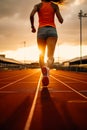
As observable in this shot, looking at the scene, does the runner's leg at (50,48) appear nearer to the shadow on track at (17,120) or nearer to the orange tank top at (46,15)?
the orange tank top at (46,15)

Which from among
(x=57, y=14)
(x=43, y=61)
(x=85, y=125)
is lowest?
(x=85, y=125)

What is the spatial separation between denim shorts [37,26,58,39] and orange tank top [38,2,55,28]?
0.37 ft

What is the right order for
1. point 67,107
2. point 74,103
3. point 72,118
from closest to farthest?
point 72,118
point 67,107
point 74,103

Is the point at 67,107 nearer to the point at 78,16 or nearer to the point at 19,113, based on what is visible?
the point at 19,113

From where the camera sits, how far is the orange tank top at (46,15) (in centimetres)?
869

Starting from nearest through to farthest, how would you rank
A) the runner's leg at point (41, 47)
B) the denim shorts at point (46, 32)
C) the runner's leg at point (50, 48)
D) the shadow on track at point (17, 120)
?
the shadow on track at point (17, 120)
the denim shorts at point (46, 32)
the runner's leg at point (50, 48)
the runner's leg at point (41, 47)

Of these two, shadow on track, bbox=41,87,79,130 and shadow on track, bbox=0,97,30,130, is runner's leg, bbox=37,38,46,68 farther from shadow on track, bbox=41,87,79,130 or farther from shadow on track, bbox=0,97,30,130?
shadow on track, bbox=0,97,30,130

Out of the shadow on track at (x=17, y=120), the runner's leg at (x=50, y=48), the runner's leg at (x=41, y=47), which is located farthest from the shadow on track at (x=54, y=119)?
the runner's leg at (x=41, y=47)

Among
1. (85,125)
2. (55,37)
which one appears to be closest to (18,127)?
(85,125)

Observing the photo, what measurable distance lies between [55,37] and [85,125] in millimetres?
4989

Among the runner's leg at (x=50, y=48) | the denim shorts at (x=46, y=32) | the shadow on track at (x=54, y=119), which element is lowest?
the shadow on track at (x=54, y=119)

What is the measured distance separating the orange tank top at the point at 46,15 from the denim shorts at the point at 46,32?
0.11 m

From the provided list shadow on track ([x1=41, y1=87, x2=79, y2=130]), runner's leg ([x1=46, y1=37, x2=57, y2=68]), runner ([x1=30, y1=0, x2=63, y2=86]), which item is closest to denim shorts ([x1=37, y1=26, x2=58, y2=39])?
runner ([x1=30, y1=0, x2=63, y2=86])

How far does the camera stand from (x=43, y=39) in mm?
8891
